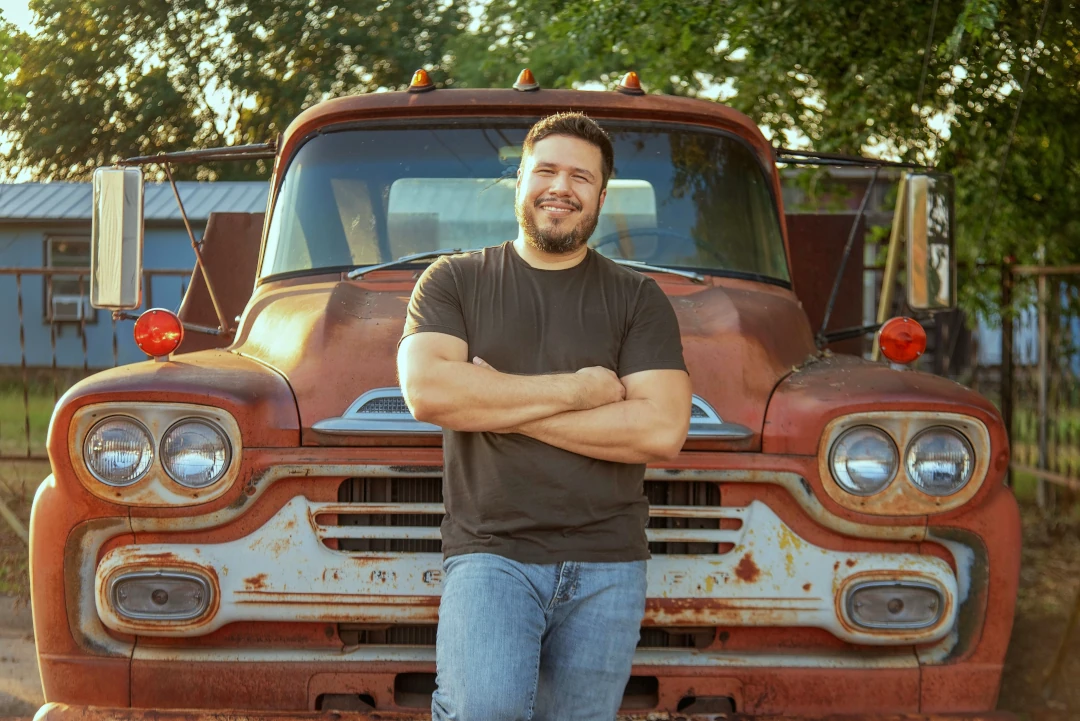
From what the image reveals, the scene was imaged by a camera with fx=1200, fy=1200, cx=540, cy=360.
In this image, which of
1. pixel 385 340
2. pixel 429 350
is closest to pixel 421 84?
pixel 385 340

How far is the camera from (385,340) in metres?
3.29

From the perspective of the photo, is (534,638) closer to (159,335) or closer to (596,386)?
(596,386)

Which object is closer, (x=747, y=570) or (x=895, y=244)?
(x=747, y=570)

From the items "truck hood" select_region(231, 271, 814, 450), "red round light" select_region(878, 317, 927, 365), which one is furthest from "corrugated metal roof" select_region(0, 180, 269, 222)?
"red round light" select_region(878, 317, 927, 365)

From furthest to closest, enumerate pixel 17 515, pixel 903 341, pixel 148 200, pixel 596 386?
1. pixel 148 200
2. pixel 17 515
3. pixel 903 341
4. pixel 596 386

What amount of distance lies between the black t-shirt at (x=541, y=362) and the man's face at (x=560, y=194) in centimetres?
9

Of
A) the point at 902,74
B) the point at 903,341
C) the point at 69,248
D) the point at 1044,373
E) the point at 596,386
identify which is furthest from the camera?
the point at 69,248

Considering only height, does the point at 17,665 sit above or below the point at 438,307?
below

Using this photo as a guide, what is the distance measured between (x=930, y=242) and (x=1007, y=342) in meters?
4.75

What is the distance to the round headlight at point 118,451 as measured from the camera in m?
2.99

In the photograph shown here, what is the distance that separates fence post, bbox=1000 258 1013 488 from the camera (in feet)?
26.9

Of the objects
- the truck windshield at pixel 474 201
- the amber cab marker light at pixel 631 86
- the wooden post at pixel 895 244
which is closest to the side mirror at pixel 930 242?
the wooden post at pixel 895 244

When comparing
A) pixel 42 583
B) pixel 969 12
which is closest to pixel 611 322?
pixel 42 583

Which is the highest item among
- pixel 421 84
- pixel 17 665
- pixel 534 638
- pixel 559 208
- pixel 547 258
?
pixel 421 84
